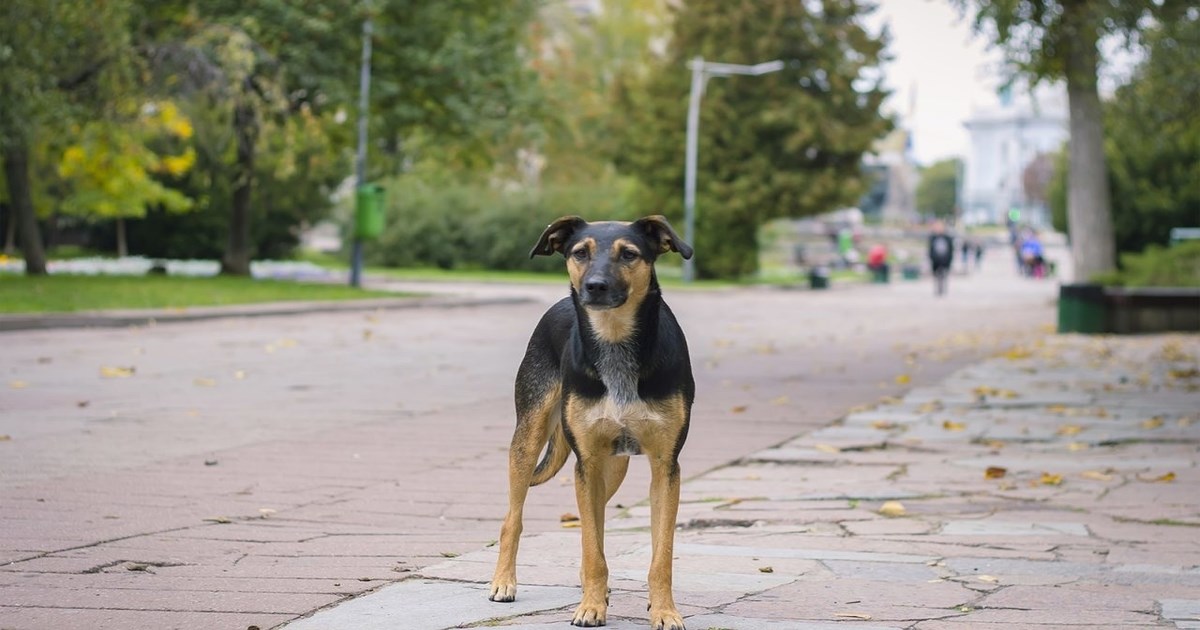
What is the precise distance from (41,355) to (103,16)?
11.2 meters

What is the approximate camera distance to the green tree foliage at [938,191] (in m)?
194

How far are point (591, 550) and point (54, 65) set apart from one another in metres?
22.7

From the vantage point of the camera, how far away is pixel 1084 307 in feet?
80.9

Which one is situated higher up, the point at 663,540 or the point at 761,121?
the point at 761,121

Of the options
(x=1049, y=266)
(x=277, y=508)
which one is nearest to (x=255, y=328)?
(x=277, y=508)

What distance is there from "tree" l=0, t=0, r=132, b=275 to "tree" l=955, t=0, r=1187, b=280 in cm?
1303

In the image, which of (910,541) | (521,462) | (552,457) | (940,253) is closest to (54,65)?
(910,541)

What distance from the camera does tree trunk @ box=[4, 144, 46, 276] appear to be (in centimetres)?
2922

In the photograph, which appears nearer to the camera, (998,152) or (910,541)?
(910,541)

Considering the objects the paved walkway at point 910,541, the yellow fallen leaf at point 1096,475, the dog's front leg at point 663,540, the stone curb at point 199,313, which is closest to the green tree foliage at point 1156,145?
the paved walkway at point 910,541

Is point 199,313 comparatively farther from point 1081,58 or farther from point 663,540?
point 663,540

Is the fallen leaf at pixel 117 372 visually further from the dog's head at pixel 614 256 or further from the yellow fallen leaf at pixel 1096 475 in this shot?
the dog's head at pixel 614 256

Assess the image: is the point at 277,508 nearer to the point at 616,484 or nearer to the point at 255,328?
the point at 616,484

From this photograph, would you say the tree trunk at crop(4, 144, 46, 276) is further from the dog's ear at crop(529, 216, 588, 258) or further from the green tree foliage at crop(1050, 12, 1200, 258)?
the dog's ear at crop(529, 216, 588, 258)
